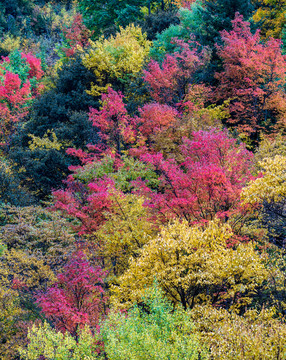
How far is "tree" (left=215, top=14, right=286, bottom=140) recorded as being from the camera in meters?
24.2

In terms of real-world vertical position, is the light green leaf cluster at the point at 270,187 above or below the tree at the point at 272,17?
below

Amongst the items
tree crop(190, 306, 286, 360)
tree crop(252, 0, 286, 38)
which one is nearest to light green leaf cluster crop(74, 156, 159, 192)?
tree crop(190, 306, 286, 360)

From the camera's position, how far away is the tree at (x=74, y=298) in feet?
44.5

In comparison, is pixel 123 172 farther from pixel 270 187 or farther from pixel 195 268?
pixel 270 187

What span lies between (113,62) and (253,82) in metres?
14.3

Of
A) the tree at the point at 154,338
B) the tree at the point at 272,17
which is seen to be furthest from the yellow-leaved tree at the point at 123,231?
the tree at the point at 272,17

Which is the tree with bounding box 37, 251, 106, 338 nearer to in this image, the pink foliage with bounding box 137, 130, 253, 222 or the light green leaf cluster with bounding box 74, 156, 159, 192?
the pink foliage with bounding box 137, 130, 253, 222

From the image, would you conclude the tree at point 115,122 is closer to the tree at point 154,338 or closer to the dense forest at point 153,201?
the dense forest at point 153,201

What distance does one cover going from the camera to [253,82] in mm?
24969

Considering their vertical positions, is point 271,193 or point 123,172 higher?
point 271,193

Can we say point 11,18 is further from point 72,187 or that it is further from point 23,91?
point 72,187

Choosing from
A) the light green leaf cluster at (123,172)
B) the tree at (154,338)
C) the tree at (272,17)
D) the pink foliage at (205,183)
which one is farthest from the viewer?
the tree at (272,17)

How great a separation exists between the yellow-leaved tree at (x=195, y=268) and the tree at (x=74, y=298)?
1.45 m

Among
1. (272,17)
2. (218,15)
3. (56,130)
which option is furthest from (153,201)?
(272,17)
